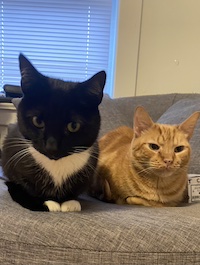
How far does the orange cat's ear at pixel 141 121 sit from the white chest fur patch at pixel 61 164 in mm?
236

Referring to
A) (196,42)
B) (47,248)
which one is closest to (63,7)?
(196,42)

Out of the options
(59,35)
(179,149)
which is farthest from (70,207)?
(59,35)

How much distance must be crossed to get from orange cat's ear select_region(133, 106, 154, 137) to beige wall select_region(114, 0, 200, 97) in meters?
1.01

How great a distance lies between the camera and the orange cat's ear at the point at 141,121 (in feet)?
3.82

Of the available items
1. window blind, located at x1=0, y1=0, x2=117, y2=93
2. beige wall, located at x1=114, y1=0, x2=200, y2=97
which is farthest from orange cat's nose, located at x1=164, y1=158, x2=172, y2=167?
window blind, located at x1=0, y1=0, x2=117, y2=93

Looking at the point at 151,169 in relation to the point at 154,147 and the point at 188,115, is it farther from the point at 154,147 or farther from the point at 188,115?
the point at 188,115

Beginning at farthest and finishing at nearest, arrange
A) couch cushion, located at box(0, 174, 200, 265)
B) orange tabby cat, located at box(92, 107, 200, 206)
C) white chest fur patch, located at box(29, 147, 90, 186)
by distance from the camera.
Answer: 1. orange tabby cat, located at box(92, 107, 200, 206)
2. white chest fur patch, located at box(29, 147, 90, 186)
3. couch cushion, located at box(0, 174, 200, 265)

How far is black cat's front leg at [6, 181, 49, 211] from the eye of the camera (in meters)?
0.93

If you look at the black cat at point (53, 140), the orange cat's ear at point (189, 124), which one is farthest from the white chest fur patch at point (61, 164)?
the orange cat's ear at point (189, 124)

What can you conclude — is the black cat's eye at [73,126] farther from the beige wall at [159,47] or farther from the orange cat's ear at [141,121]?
the beige wall at [159,47]

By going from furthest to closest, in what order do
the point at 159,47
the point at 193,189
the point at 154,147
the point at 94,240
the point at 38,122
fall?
1. the point at 159,47
2. the point at 193,189
3. the point at 154,147
4. the point at 38,122
5. the point at 94,240

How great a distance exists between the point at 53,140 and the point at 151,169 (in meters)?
0.37

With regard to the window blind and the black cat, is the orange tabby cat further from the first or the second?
the window blind

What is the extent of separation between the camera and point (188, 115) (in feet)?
5.04
